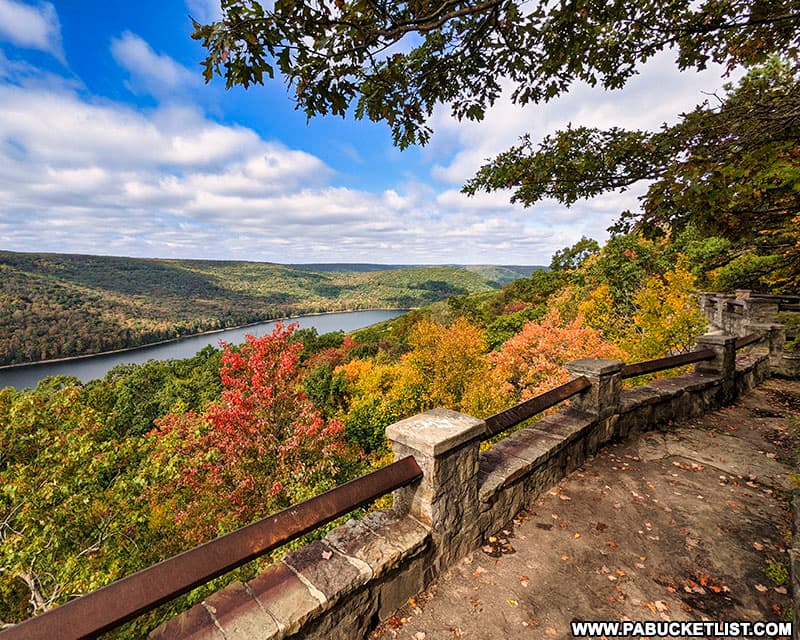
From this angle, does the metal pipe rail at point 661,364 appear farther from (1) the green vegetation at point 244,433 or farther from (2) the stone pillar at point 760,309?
(2) the stone pillar at point 760,309

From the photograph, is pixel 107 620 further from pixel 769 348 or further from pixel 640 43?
pixel 769 348

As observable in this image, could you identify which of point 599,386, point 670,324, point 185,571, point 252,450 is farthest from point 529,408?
point 252,450

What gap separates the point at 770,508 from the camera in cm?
334

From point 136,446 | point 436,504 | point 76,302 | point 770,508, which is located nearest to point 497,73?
point 436,504

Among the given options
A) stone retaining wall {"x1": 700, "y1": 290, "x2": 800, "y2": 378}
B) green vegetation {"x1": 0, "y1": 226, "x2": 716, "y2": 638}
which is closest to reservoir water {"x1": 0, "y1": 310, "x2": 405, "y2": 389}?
green vegetation {"x1": 0, "y1": 226, "x2": 716, "y2": 638}

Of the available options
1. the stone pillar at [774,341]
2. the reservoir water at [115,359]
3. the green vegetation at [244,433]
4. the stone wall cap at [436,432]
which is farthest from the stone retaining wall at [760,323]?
the reservoir water at [115,359]

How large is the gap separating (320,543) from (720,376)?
712 cm

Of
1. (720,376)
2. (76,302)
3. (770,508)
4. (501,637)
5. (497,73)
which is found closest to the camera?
(501,637)

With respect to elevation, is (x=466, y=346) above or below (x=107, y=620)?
below

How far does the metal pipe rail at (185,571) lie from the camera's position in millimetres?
1287

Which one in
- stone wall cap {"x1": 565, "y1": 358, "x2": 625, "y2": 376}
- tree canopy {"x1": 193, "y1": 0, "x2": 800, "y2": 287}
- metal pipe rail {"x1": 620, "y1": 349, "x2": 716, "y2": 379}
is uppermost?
tree canopy {"x1": 193, "y1": 0, "x2": 800, "y2": 287}

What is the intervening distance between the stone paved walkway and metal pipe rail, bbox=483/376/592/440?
93 centimetres

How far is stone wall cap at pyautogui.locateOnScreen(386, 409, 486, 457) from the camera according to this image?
7.96 feet

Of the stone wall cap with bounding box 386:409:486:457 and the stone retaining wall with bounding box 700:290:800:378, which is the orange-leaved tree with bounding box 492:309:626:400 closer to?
the stone retaining wall with bounding box 700:290:800:378
